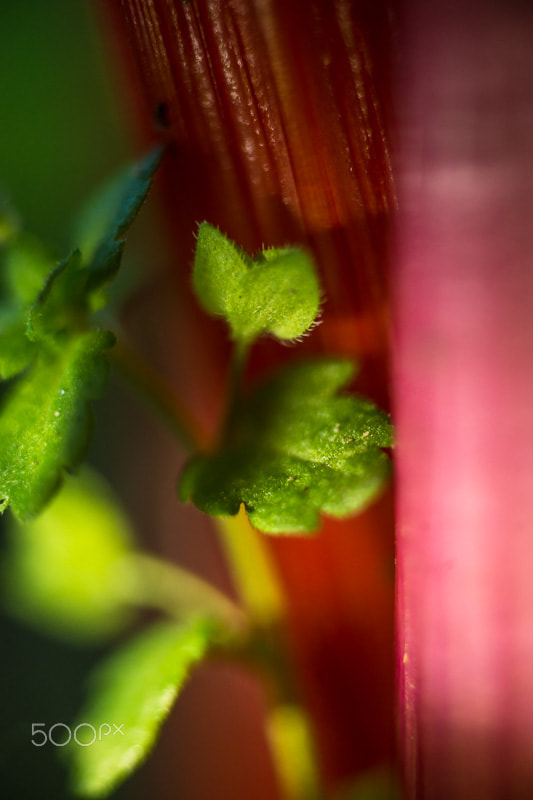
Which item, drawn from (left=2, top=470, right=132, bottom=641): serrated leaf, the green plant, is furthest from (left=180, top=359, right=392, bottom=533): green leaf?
(left=2, top=470, right=132, bottom=641): serrated leaf

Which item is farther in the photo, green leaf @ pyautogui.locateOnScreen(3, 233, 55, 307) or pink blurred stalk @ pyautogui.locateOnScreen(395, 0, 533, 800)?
green leaf @ pyautogui.locateOnScreen(3, 233, 55, 307)

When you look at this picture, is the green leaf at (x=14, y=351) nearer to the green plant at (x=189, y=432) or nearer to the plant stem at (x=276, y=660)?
the green plant at (x=189, y=432)

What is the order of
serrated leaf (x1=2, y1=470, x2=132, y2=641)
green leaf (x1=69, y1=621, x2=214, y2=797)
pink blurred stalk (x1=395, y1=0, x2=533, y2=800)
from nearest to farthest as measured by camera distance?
pink blurred stalk (x1=395, y1=0, x2=533, y2=800) → green leaf (x1=69, y1=621, x2=214, y2=797) → serrated leaf (x1=2, y1=470, x2=132, y2=641)

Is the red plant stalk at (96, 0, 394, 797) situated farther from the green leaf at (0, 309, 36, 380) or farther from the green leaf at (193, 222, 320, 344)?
the green leaf at (0, 309, 36, 380)

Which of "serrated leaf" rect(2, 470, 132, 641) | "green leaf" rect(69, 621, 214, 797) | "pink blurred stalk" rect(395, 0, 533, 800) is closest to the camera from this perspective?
"pink blurred stalk" rect(395, 0, 533, 800)

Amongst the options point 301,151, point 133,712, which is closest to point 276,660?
point 133,712

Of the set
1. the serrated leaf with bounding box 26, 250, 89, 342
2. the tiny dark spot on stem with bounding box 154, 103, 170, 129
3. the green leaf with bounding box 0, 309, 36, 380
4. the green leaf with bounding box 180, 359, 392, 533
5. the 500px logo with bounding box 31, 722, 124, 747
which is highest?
the tiny dark spot on stem with bounding box 154, 103, 170, 129

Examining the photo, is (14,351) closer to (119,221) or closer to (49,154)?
(119,221)

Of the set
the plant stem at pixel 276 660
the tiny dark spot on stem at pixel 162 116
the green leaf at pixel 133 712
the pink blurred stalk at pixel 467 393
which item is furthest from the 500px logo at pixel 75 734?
the tiny dark spot on stem at pixel 162 116
